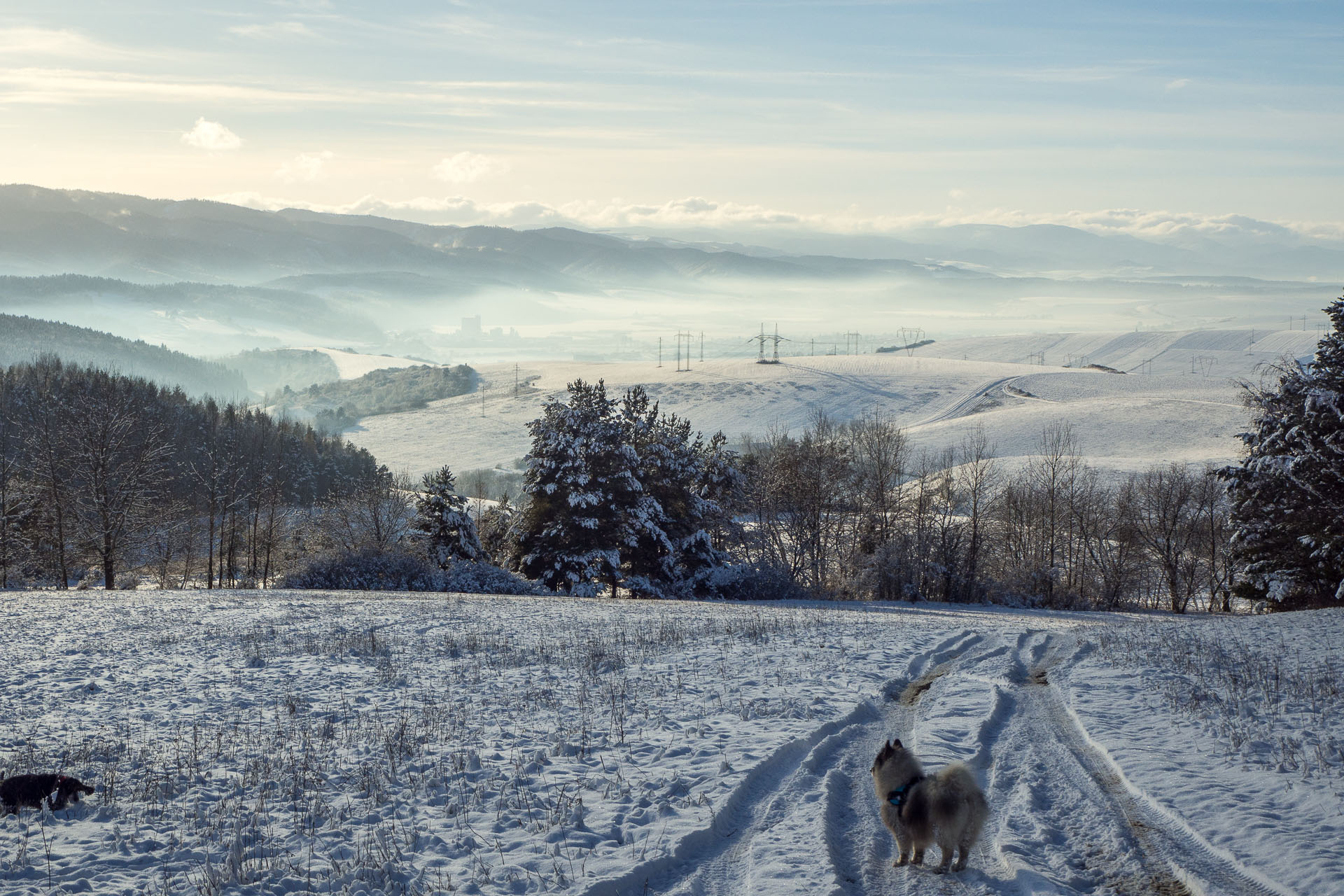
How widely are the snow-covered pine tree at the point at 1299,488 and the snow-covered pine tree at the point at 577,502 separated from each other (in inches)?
1153

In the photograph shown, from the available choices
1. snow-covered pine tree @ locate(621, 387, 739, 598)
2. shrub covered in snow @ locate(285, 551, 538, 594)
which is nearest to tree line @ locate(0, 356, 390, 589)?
shrub covered in snow @ locate(285, 551, 538, 594)

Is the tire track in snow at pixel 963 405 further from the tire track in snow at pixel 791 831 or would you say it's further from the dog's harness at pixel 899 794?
the dog's harness at pixel 899 794

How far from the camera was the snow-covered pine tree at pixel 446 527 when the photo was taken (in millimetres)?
51375

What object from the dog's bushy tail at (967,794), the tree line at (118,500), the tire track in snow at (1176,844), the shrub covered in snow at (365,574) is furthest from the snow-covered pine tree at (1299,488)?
the tree line at (118,500)

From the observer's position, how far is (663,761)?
11258 mm

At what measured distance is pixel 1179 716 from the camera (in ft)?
42.2

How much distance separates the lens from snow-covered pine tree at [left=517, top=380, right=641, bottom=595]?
47.3 meters

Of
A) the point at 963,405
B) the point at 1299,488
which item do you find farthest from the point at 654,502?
the point at 963,405

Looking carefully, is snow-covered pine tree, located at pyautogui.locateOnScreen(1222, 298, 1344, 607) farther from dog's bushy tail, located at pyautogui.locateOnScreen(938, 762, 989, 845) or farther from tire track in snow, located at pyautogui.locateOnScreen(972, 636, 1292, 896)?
Result: dog's bushy tail, located at pyautogui.locateOnScreen(938, 762, 989, 845)

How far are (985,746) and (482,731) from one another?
7.14 metres

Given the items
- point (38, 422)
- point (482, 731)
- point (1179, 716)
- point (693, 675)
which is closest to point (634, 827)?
point (482, 731)

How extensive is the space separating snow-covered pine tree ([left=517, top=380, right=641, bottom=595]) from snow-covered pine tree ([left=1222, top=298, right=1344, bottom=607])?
29.3m

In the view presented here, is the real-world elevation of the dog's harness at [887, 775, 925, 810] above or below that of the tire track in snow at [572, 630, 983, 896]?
above

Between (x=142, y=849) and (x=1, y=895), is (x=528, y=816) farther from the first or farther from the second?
(x=1, y=895)
